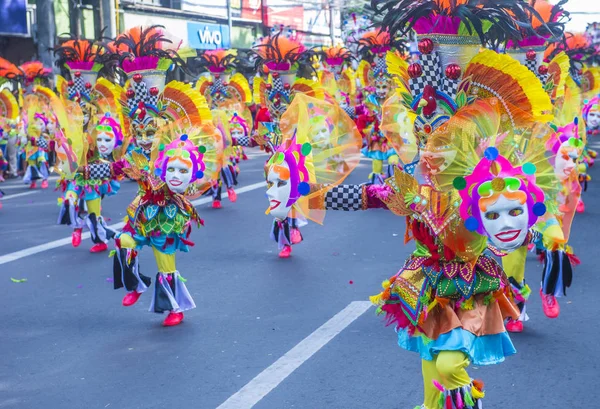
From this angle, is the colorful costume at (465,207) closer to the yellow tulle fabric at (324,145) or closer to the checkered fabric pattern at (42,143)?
the yellow tulle fabric at (324,145)

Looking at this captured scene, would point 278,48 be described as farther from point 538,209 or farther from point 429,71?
point 538,209

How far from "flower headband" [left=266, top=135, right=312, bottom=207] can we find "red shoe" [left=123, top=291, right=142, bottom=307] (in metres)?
3.08

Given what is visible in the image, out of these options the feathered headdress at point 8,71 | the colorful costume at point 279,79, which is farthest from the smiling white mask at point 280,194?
the feathered headdress at point 8,71

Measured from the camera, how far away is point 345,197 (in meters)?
4.34

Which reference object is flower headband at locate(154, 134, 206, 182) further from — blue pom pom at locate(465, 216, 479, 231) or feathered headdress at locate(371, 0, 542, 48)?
blue pom pom at locate(465, 216, 479, 231)

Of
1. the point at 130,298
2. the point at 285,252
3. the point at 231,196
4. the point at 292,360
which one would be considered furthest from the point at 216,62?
the point at 292,360

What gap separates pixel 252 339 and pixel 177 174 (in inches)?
53.6

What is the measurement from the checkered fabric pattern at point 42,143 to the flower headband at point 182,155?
10.7 m

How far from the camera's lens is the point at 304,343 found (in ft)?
20.5

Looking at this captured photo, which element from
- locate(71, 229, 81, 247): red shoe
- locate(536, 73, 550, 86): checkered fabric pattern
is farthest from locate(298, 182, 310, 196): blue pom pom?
locate(71, 229, 81, 247): red shoe

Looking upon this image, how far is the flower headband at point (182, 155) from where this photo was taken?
657 centimetres

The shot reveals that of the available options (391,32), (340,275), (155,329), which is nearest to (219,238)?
(340,275)

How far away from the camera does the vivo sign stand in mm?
31703

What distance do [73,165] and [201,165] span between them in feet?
10.1
